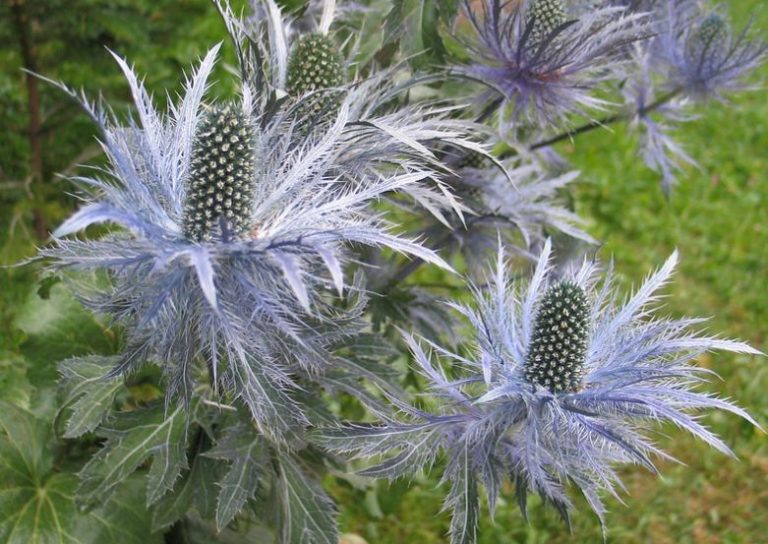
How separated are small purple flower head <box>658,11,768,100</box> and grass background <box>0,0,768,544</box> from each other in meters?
0.11

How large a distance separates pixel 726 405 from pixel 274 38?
0.98 m

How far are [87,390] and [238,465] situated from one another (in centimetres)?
31

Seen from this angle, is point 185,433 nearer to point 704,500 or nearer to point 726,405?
point 726,405

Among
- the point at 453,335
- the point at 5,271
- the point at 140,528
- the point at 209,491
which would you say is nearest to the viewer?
the point at 209,491

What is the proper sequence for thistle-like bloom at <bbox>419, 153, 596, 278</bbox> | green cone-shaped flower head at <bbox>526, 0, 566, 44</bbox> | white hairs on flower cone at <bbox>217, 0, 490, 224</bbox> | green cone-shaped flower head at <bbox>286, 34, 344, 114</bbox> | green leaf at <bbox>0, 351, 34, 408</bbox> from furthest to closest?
1. green leaf at <bbox>0, 351, 34, 408</bbox>
2. thistle-like bloom at <bbox>419, 153, 596, 278</bbox>
3. green cone-shaped flower head at <bbox>526, 0, 566, 44</bbox>
4. green cone-shaped flower head at <bbox>286, 34, 344, 114</bbox>
5. white hairs on flower cone at <bbox>217, 0, 490, 224</bbox>

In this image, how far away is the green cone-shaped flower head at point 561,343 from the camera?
139cm

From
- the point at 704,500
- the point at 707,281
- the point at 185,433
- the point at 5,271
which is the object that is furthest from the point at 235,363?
the point at 707,281

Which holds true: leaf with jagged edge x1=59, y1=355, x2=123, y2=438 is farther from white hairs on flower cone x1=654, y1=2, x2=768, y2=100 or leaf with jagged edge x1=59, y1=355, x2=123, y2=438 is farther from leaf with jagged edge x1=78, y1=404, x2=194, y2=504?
white hairs on flower cone x1=654, y1=2, x2=768, y2=100

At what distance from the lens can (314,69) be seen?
1488 millimetres

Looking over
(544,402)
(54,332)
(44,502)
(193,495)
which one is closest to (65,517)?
(44,502)

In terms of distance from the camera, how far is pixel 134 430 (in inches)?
57.5

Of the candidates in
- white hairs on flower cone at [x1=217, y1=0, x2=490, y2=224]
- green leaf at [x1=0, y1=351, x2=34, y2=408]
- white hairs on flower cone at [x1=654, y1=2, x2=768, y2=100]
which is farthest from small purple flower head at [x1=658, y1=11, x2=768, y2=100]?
green leaf at [x1=0, y1=351, x2=34, y2=408]

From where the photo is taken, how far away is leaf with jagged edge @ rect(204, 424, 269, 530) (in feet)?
4.44

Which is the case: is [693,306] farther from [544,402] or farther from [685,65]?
[544,402]
